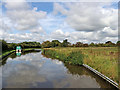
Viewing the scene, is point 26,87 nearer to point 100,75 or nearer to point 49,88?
point 49,88

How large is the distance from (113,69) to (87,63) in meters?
Answer: 5.08

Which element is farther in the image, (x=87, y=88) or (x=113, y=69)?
(x=113, y=69)

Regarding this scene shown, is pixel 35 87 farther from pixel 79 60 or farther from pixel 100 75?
pixel 79 60

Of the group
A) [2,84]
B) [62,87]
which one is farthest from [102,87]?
[2,84]

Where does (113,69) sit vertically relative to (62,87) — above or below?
above

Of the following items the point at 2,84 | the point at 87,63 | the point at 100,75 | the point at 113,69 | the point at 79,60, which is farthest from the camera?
the point at 79,60

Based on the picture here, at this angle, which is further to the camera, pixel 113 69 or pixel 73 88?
pixel 113 69

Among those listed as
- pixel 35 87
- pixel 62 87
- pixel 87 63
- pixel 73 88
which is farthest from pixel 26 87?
pixel 87 63

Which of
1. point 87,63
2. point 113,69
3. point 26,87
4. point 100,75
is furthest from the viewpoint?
point 87,63

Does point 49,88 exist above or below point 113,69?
below

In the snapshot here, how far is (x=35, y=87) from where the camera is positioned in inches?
269

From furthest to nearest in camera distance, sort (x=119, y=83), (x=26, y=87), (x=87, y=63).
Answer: (x=87, y=63) < (x=26, y=87) < (x=119, y=83)

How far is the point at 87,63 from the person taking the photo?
43.0ft

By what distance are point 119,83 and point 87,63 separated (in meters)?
6.76
